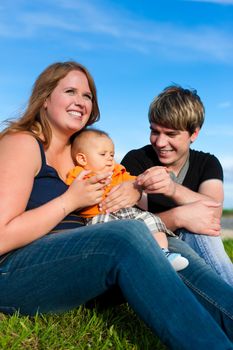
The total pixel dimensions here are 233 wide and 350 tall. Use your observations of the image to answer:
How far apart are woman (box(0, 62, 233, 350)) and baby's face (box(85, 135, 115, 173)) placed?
145 millimetres

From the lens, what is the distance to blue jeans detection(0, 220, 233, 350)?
104 inches

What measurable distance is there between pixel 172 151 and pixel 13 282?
78.1 inches

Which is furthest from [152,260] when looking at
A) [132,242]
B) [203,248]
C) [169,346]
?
[203,248]

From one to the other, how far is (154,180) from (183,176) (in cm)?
84

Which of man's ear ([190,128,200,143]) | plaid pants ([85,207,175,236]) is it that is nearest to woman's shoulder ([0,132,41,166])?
plaid pants ([85,207,175,236])

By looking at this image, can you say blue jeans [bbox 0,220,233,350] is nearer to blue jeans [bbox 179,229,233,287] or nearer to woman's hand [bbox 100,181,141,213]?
blue jeans [bbox 179,229,233,287]

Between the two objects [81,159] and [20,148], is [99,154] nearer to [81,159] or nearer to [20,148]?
[81,159]

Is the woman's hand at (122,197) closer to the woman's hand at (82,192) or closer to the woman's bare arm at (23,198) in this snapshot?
the woman's hand at (82,192)

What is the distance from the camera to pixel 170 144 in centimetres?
448

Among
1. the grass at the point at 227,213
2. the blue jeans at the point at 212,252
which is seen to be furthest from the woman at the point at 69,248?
the grass at the point at 227,213

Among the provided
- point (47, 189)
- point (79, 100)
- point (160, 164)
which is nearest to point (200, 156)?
point (160, 164)

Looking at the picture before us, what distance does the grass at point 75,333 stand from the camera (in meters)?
3.11

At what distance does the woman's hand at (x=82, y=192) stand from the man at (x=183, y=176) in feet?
1.89

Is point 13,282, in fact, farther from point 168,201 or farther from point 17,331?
point 168,201
